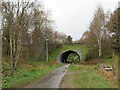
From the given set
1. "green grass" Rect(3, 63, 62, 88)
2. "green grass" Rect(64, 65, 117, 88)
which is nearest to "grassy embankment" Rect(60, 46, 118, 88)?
"green grass" Rect(64, 65, 117, 88)

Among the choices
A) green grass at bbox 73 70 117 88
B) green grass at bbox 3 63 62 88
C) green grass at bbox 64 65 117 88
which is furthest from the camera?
green grass at bbox 3 63 62 88

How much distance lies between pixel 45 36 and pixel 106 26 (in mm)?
13086

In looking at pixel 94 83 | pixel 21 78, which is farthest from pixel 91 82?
pixel 21 78

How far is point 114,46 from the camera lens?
31016mm

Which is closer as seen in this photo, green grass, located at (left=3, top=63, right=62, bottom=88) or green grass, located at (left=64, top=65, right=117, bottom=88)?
green grass, located at (left=64, top=65, right=117, bottom=88)

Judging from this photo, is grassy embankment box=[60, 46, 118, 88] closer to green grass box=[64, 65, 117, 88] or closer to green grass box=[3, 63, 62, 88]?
green grass box=[64, 65, 117, 88]

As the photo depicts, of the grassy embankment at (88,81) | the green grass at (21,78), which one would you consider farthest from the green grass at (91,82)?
the green grass at (21,78)

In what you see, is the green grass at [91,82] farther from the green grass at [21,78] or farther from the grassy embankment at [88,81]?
the green grass at [21,78]

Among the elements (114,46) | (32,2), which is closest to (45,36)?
(114,46)

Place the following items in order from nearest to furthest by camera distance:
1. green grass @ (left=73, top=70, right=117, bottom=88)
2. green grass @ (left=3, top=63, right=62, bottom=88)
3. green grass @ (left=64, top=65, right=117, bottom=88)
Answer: green grass @ (left=73, top=70, right=117, bottom=88) → green grass @ (left=64, top=65, right=117, bottom=88) → green grass @ (left=3, top=63, right=62, bottom=88)

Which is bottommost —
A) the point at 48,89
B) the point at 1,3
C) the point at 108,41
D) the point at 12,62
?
the point at 48,89

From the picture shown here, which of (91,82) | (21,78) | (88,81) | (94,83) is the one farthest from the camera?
(21,78)

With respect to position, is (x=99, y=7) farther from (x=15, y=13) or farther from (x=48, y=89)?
(x=48, y=89)

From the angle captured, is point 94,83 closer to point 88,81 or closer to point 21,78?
point 88,81
